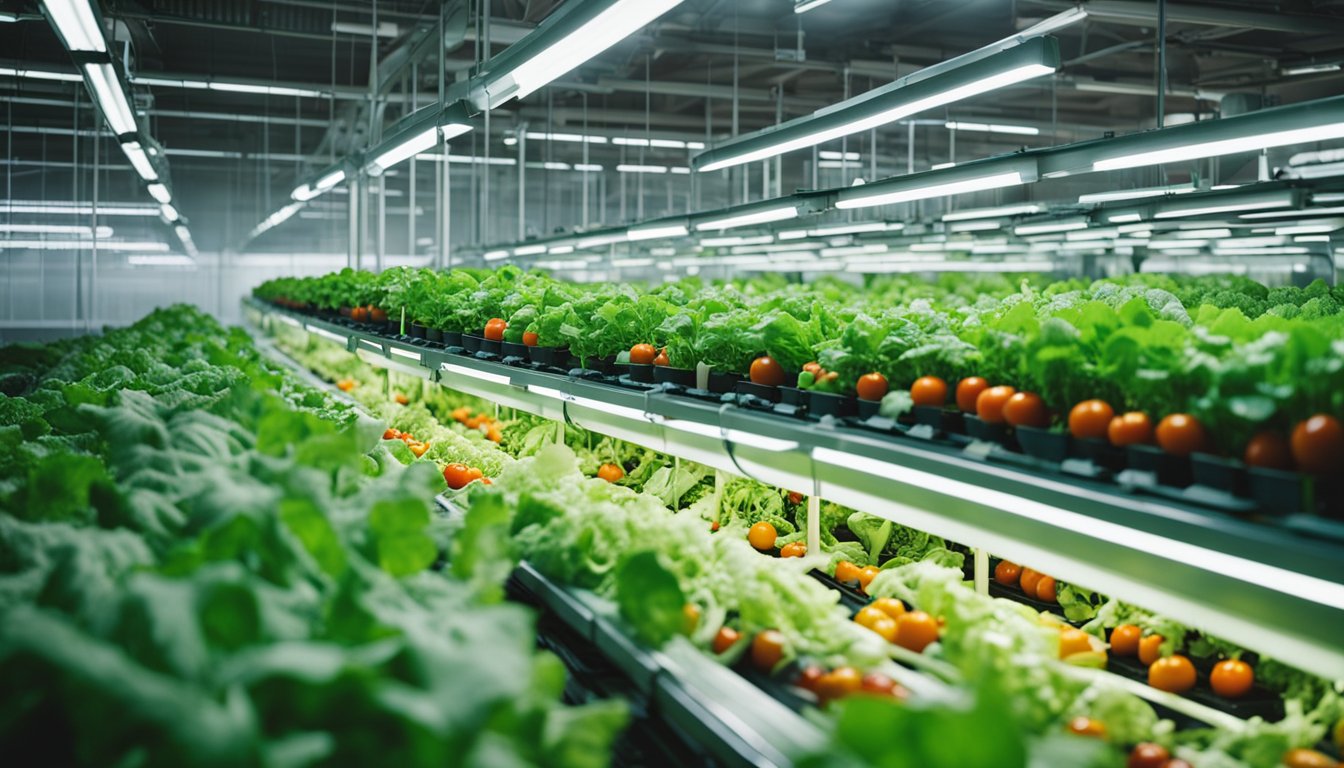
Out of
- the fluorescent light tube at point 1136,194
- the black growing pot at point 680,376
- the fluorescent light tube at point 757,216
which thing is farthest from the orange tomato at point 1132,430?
the fluorescent light tube at point 1136,194

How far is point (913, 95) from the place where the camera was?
4.64 metres

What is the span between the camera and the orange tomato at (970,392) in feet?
8.48

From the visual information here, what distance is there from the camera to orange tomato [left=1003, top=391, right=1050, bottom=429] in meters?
2.36

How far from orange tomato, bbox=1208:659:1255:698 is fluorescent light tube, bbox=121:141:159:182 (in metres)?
8.36

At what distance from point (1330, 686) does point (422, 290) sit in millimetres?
5413

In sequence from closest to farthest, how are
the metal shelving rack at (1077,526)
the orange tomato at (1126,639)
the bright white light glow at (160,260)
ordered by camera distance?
the metal shelving rack at (1077,526) < the orange tomato at (1126,639) < the bright white light glow at (160,260)

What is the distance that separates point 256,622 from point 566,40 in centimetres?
276

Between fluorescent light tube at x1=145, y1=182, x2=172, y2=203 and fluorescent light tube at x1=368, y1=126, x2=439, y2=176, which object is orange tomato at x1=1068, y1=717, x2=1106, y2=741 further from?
fluorescent light tube at x1=145, y1=182, x2=172, y2=203

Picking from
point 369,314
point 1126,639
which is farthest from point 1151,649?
point 369,314

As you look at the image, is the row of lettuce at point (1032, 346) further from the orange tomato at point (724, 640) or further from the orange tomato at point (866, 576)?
the orange tomato at point (724, 640)

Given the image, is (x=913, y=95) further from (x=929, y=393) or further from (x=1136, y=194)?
(x=1136, y=194)

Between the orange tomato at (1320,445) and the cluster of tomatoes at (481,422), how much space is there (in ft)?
16.8

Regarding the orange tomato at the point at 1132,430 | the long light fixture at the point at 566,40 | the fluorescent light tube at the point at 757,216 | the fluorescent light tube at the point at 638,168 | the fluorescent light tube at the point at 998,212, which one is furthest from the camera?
the fluorescent light tube at the point at 638,168

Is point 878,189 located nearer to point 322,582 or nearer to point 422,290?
point 422,290
